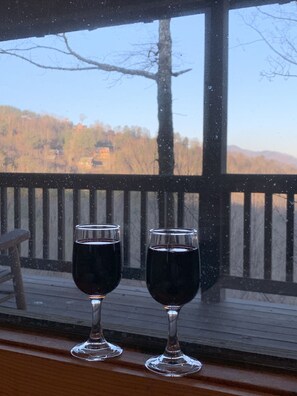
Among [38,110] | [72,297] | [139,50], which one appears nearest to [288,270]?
[72,297]

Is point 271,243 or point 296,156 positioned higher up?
point 296,156

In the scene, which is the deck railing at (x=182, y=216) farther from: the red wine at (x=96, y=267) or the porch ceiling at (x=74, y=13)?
the red wine at (x=96, y=267)

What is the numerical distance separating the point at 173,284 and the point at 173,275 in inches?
0.5

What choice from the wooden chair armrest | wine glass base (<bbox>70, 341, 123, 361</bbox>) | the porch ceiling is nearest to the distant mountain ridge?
the porch ceiling

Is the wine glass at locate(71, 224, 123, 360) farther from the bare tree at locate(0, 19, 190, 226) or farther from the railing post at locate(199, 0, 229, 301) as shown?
the bare tree at locate(0, 19, 190, 226)

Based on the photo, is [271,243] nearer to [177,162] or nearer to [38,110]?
[177,162]

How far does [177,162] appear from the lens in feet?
5.06

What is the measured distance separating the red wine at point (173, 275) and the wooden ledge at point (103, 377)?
0.12 metres

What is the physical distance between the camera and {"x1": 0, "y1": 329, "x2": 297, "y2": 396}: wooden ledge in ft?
2.04

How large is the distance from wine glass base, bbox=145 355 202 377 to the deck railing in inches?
24.2

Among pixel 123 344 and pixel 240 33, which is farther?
pixel 240 33

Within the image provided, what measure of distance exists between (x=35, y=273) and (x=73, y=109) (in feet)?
3.00

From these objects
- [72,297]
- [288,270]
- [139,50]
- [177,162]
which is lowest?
[72,297]

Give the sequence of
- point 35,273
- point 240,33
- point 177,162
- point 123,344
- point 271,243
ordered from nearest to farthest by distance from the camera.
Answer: point 123,344 < point 240,33 < point 177,162 < point 271,243 < point 35,273
